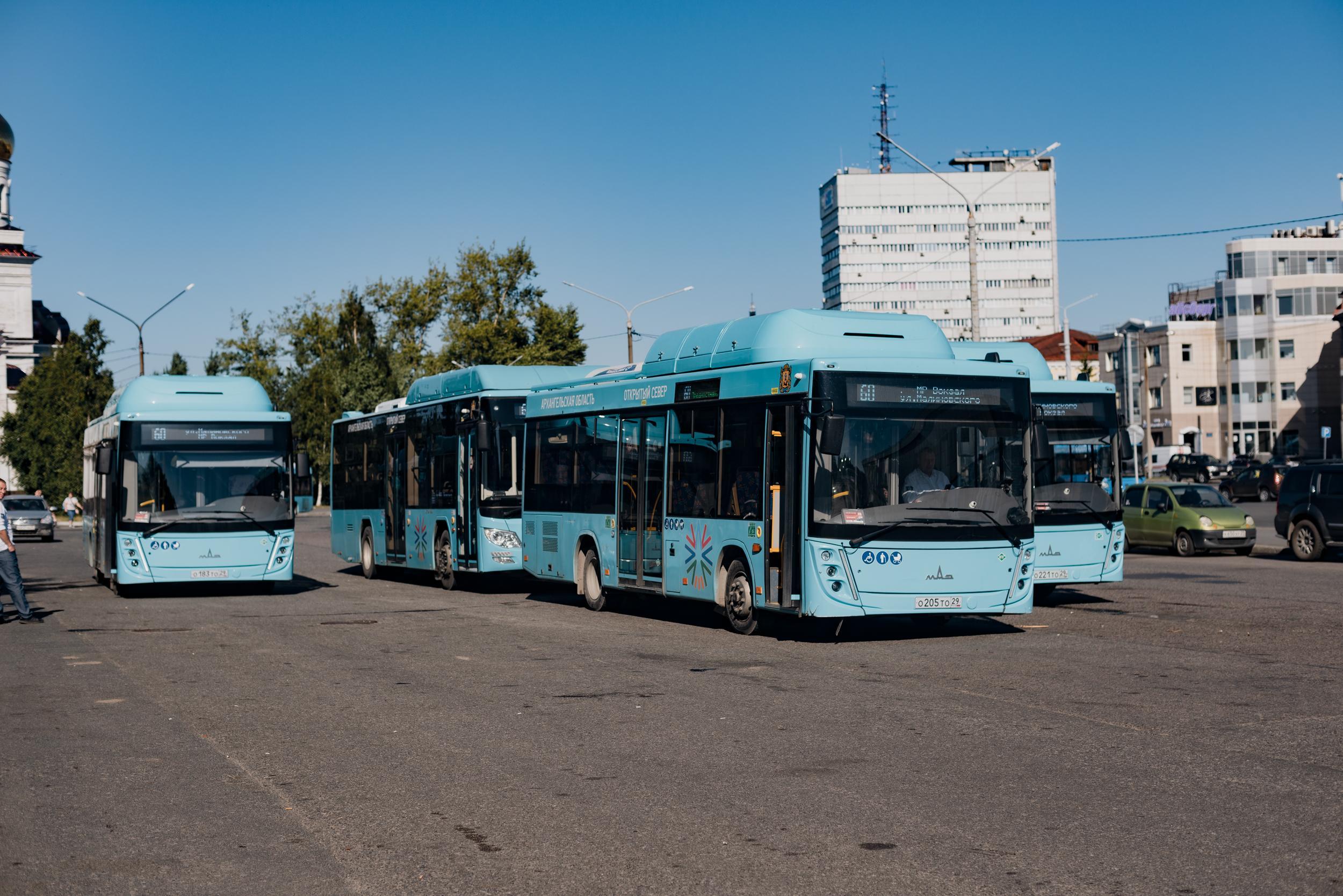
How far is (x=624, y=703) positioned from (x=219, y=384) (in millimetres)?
14703

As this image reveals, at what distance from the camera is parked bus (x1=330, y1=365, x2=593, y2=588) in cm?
2259

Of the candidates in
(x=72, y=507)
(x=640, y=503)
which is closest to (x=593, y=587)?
(x=640, y=503)

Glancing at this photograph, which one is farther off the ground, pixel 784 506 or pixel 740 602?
pixel 784 506

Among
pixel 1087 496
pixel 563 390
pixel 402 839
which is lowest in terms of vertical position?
pixel 402 839

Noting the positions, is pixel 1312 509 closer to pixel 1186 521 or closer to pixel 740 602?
pixel 1186 521

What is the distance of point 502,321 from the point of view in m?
85.4

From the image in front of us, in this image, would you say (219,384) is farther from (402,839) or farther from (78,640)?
(402,839)

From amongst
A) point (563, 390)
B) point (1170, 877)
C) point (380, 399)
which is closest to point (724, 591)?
point (563, 390)

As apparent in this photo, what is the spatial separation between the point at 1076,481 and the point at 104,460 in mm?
13842

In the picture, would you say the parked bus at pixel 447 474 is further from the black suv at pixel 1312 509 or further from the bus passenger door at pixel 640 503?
the black suv at pixel 1312 509

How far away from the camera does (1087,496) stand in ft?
62.2

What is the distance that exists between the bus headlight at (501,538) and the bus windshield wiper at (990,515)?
30.0 feet

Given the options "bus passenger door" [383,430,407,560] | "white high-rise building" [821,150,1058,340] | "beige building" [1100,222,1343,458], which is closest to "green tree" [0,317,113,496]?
"bus passenger door" [383,430,407,560]

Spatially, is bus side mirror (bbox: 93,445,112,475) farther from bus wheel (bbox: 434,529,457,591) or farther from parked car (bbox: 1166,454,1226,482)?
parked car (bbox: 1166,454,1226,482)
